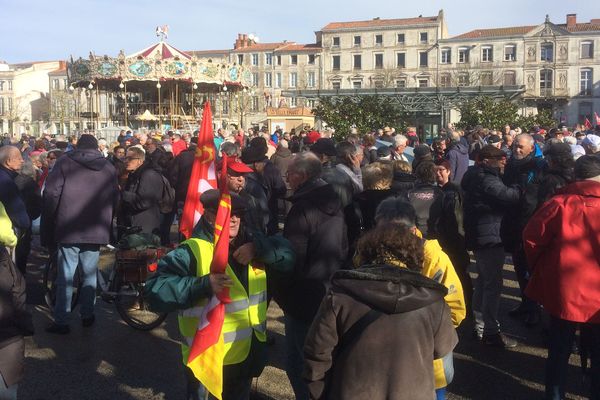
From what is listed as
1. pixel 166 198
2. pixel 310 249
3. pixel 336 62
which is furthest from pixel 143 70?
pixel 336 62

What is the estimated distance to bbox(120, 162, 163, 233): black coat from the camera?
7020 mm

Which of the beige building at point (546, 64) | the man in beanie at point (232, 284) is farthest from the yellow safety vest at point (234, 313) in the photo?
the beige building at point (546, 64)

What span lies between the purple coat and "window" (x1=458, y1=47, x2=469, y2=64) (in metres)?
67.0

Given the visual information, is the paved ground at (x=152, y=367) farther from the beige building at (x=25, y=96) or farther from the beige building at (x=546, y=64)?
the beige building at (x=25, y=96)

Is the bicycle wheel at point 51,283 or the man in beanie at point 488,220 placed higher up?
the man in beanie at point 488,220

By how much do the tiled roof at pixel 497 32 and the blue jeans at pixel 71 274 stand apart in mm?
66802

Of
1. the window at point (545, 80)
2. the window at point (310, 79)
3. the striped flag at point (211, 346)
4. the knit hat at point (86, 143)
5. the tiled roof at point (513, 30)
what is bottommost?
the striped flag at point (211, 346)

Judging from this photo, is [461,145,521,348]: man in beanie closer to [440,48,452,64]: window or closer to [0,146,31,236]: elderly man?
[0,146,31,236]: elderly man

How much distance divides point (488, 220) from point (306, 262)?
1.98 meters

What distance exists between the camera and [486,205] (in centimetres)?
526

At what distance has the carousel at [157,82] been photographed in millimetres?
25562

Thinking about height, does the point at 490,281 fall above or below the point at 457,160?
below

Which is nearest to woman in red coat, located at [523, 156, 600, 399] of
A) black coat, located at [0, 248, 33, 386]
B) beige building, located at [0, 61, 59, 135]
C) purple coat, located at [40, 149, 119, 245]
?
black coat, located at [0, 248, 33, 386]

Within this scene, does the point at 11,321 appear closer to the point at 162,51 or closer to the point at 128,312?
the point at 128,312
